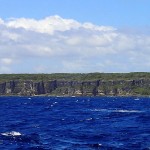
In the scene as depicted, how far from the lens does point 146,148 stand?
A: 165 feet

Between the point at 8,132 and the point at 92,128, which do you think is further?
the point at 92,128

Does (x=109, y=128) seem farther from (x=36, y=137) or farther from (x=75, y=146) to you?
(x=75, y=146)

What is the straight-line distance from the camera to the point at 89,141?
184ft

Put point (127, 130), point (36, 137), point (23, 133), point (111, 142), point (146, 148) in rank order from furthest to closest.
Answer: point (127, 130) → point (23, 133) → point (36, 137) → point (111, 142) → point (146, 148)

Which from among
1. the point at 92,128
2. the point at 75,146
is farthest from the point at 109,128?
the point at 75,146

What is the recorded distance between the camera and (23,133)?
64.0 metres

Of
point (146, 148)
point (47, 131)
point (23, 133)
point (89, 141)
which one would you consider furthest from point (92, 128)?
point (146, 148)

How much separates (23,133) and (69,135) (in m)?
5.77

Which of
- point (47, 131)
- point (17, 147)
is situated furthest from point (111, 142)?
point (47, 131)

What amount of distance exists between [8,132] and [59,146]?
14191mm

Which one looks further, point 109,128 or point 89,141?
point 109,128

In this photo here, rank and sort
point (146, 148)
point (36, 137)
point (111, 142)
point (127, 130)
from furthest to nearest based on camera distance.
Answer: point (127, 130), point (36, 137), point (111, 142), point (146, 148)

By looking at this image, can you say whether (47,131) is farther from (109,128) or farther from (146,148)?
(146,148)

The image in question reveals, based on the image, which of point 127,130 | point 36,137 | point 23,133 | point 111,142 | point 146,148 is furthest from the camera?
point 127,130
